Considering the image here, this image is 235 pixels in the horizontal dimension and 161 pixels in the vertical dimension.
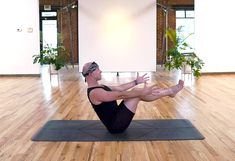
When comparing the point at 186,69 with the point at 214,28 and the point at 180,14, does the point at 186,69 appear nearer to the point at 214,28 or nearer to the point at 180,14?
the point at 214,28

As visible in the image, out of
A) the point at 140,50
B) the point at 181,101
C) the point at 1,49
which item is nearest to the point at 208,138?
the point at 181,101

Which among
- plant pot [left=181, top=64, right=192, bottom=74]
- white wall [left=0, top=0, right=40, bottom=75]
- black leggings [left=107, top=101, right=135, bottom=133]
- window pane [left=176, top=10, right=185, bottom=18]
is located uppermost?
window pane [left=176, top=10, right=185, bottom=18]

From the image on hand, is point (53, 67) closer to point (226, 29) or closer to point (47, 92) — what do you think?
point (47, 92)

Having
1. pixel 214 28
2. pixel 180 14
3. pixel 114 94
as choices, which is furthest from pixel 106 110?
pixel 180 14

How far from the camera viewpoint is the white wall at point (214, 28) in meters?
10.3

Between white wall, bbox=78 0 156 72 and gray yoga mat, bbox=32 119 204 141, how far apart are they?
5.03 m

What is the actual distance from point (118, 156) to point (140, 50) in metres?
6.50

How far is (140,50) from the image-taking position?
9.48m

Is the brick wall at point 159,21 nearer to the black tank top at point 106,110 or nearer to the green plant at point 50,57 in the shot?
the green plant at point 50,57

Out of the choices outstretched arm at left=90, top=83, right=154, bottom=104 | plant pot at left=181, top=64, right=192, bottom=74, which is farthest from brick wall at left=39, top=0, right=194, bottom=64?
outstretched arm at left=90, top=83, right=154, bottom=104

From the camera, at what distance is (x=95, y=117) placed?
4848 millimetres

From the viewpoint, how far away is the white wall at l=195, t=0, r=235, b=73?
33.8 ft

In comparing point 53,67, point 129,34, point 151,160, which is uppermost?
point 129,34

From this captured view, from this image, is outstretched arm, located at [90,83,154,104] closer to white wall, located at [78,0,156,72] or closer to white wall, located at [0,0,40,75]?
white wall, located at [78,0,156,72]
